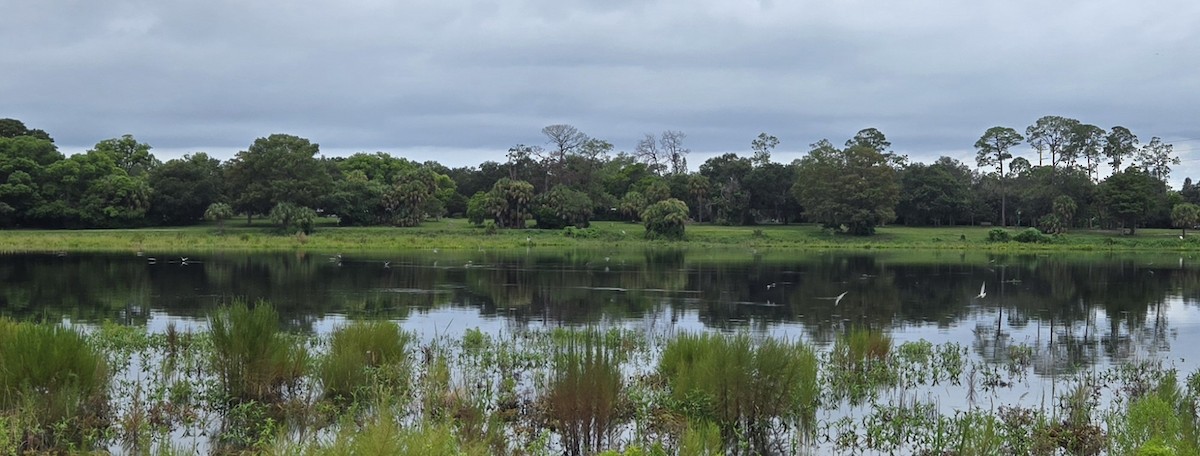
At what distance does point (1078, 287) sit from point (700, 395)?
114 feet

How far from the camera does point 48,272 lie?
133 ft

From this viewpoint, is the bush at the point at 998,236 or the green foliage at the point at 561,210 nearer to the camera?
the bush at the point at 998,236

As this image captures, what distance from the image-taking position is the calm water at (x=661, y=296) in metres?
23.9

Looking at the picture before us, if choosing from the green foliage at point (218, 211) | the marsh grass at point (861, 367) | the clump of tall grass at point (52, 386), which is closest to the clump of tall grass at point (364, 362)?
the clump of tall grass at point (52, 386)

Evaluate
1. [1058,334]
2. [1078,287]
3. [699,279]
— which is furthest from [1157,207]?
[1058,334]

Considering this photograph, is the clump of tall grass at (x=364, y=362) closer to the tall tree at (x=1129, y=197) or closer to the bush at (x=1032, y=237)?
the bush at (x=1032, y=237)

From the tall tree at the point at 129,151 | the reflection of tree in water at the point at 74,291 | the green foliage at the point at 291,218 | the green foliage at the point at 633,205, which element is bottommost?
the reflection of tree in water at the point at 74,291

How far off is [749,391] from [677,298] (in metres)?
21.5

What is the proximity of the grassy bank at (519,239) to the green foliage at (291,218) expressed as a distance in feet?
4.13

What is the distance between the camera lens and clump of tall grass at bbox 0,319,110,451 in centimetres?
1014

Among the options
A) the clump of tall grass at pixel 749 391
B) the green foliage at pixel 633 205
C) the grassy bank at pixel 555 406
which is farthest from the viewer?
the green foliage at pixel 633 205

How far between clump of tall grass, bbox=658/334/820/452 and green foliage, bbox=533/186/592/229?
84.3m

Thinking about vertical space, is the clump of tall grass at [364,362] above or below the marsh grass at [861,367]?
above

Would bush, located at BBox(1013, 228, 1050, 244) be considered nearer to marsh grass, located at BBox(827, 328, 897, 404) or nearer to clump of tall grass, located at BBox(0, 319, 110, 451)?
marsh grass, located at BBox(827, 328, 897, 404)
